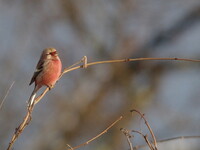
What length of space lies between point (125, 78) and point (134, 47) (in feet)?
2.55

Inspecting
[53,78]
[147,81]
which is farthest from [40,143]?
[53,78]

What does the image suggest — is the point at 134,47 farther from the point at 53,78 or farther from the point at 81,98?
the point at 53,78

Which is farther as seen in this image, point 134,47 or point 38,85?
point 134,47

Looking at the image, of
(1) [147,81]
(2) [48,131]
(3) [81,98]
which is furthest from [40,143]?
(1) [147,81]

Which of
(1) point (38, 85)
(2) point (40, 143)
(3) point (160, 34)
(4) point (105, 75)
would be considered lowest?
(1) point (38, 85)

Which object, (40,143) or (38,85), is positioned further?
(40,143)

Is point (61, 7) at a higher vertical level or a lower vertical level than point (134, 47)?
higher

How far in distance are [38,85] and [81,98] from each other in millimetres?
5743

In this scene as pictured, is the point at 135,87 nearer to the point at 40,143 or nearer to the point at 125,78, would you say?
the point at 125,78

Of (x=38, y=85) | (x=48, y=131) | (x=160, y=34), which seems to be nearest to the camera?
(x=38, y=85)

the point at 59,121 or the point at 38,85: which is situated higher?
the point at 59,121

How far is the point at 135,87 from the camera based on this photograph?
11.4 metres

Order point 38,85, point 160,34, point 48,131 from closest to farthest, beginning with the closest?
point 38,85 < point 48,131 < point 160,34

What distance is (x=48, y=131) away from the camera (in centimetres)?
1045
